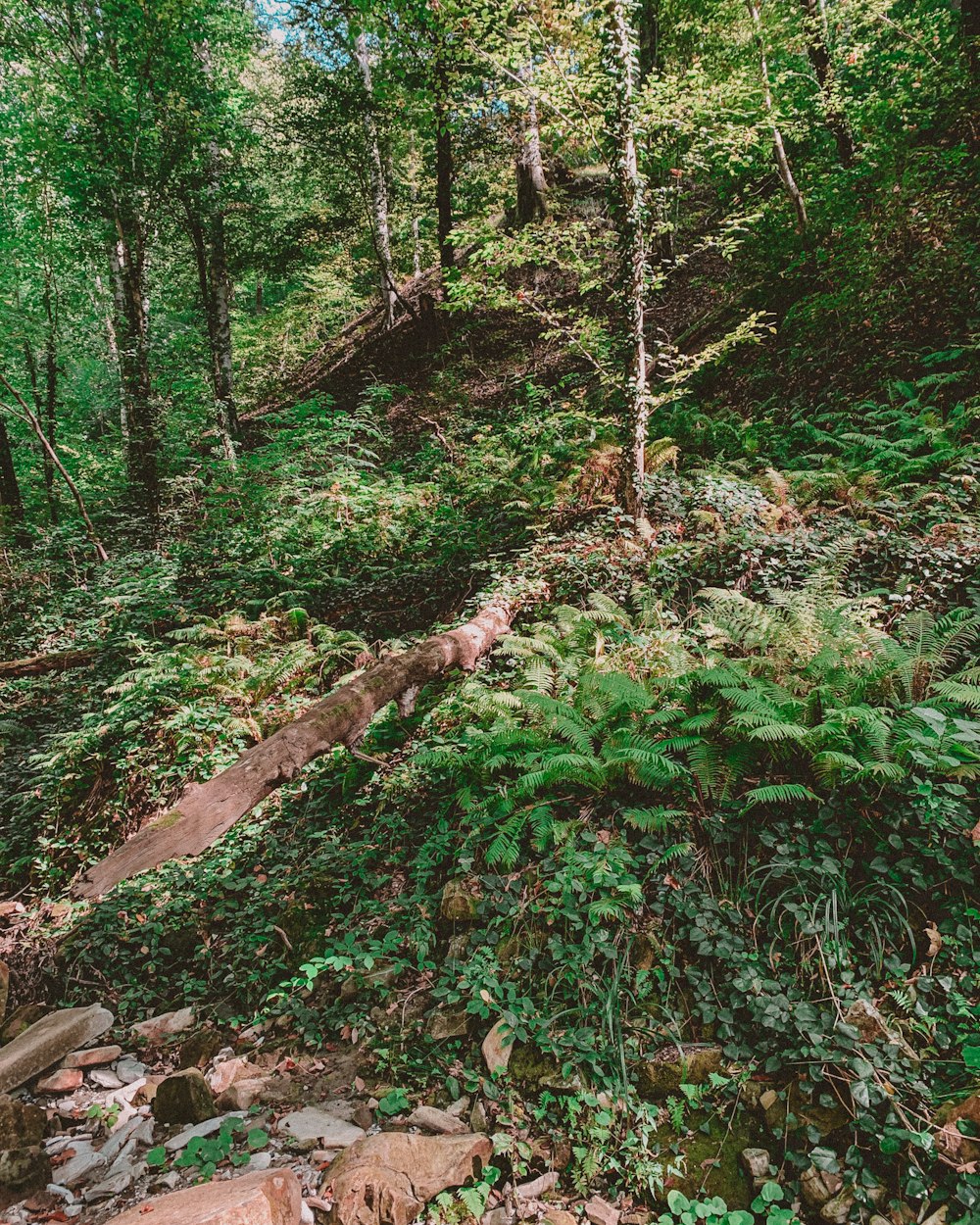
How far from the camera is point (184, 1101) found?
321 centimetres

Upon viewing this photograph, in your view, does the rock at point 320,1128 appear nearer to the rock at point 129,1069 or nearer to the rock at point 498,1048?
the rock at point 498,1048

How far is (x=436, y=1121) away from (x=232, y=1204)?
1.02m

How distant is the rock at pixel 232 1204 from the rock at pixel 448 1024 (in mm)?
1010

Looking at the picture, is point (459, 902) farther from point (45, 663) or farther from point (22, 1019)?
point (45, 663)

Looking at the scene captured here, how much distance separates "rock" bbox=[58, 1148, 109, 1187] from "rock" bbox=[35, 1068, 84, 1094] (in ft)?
1.82

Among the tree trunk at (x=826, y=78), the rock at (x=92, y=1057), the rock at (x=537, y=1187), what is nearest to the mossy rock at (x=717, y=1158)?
the rock at (x=537, y=1187)

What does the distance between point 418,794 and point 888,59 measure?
13878 mm

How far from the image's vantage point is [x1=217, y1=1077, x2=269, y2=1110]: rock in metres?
3.23

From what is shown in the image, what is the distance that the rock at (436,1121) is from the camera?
116 inches

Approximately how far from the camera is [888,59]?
403 inches

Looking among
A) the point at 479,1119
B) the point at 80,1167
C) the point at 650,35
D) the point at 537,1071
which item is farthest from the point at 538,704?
the point at 650,35

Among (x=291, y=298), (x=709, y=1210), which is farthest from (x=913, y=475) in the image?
(x=291, y=298)

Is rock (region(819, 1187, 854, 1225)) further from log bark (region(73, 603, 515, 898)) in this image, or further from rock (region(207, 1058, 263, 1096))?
log bark (region(73, 603, 515, 898))

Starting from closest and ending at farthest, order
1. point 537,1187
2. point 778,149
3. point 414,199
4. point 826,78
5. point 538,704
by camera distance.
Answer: point 537,1187 → point 538,704 → point 826,78 → point 778,149 → point 414,199
